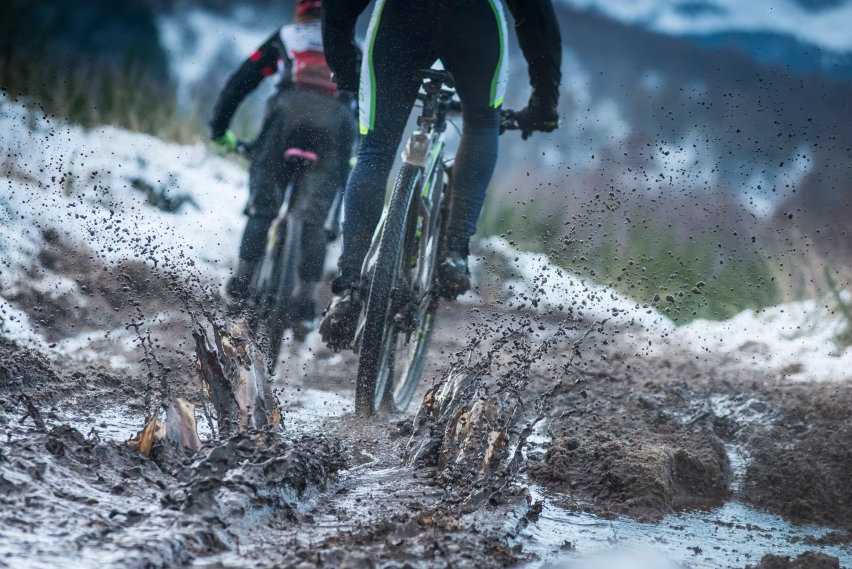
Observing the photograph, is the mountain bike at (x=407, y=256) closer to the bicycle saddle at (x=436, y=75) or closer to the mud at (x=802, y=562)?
the bicycle saddle at (x=436, y=75)

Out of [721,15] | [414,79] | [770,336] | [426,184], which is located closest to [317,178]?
[426,184]

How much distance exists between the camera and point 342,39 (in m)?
3.07

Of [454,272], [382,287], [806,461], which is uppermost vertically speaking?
[454,272]

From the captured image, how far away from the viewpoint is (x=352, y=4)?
116 inches

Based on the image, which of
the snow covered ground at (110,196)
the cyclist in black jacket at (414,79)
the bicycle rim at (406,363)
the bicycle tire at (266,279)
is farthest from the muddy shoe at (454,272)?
the snow covered ground at (110,196)

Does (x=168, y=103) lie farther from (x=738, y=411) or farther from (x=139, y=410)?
(x=738, y=411)

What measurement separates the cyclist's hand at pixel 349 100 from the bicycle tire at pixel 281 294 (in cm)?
61

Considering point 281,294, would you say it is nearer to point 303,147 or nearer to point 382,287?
point 303,147

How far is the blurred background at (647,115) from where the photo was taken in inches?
239

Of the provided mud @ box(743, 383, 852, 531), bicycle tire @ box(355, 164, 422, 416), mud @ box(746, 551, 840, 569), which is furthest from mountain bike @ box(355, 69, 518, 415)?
mud @ box(746, 551, 840, 569)

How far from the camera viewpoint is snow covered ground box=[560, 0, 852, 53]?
6121mm

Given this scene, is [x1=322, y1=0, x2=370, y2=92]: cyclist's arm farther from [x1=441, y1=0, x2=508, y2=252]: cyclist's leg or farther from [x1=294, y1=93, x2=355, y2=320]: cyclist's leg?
[x1=294, y1=93, x2=355, y2=320]: cyclist's leg

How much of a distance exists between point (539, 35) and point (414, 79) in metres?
0.46

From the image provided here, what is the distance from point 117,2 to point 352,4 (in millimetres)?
5005
